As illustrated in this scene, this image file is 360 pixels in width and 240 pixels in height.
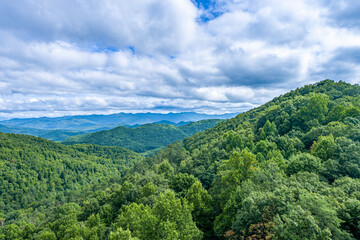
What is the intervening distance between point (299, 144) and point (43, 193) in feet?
713

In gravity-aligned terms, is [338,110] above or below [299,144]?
above

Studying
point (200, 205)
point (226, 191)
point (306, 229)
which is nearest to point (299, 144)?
point (226, 191)

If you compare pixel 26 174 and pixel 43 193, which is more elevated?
pixel 26 174

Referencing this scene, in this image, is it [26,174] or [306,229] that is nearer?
[306,229]

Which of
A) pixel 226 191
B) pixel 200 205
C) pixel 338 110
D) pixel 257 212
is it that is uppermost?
pixel 338 110

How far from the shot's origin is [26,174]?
187375mm

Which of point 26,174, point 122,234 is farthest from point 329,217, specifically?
point 26,174

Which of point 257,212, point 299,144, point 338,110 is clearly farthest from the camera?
point 338,110

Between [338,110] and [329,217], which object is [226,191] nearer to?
[329,217]

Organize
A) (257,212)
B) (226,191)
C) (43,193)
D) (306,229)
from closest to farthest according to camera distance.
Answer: (306,229) < (257,212) < (226,191) < (43,193)

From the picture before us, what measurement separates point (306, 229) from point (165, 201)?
680 inches

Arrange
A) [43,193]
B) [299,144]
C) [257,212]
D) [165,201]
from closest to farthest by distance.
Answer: [257,212] → [165,201] → [299,144] → [43,193]

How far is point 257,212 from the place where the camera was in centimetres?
2209

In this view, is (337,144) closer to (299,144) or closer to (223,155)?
(299,144)
